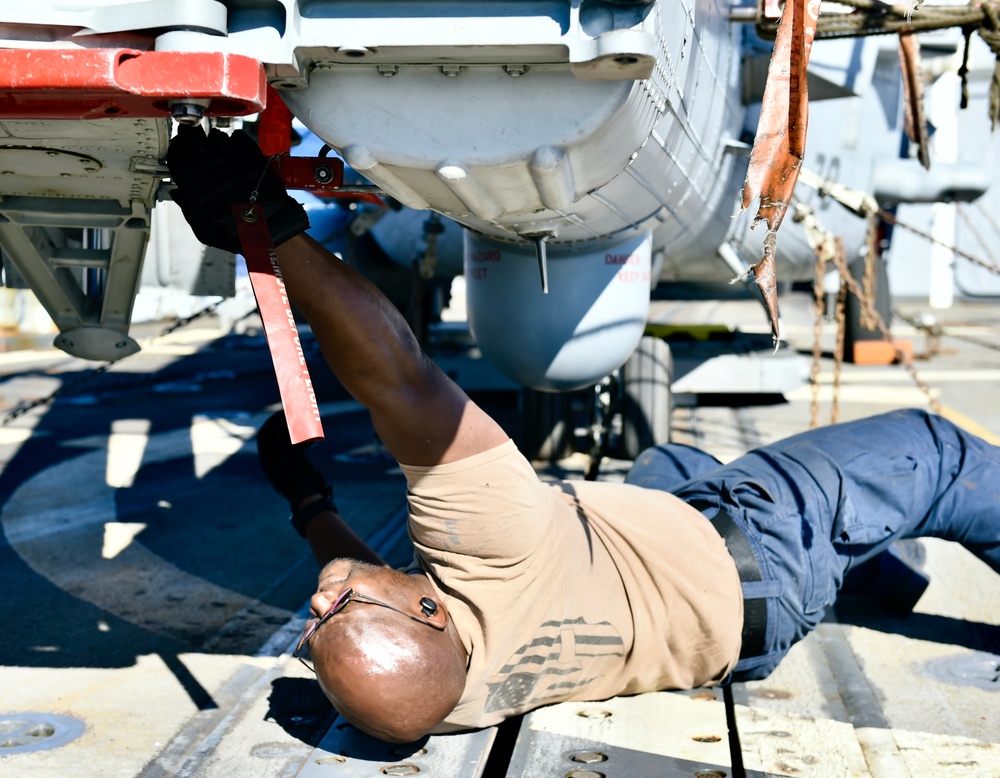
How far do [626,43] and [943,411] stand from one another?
7.29 meters

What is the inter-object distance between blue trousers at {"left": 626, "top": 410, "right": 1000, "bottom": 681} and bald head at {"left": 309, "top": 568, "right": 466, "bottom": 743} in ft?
3.33

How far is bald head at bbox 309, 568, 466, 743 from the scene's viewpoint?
236cm

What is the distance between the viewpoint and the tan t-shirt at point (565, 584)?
259 cm

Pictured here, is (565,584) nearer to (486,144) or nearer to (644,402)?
(486,144)

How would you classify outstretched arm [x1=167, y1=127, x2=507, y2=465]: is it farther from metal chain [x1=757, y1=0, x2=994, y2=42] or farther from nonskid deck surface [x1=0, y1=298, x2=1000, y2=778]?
metal chain [x1=757, y1=0, x2=994, y2=42]

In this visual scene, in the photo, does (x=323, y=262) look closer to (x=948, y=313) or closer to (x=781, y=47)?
(x=781, y=47)

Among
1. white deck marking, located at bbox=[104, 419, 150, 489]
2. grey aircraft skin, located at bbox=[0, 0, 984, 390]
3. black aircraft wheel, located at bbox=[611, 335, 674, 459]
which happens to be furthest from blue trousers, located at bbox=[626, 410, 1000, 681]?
white deck marking, located at bbox=[104, 419, 150, 489]

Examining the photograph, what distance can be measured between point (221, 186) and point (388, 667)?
1.14 m

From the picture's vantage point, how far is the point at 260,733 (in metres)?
2.91

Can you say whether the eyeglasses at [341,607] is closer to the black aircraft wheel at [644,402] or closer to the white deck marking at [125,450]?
the white deck marking at [125,450]

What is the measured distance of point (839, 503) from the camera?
3184mm

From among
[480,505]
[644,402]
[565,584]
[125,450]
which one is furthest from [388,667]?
[125,450]

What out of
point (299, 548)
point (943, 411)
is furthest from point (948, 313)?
point (299, 548)

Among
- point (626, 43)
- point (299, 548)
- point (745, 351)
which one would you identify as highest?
point (626, 43)
